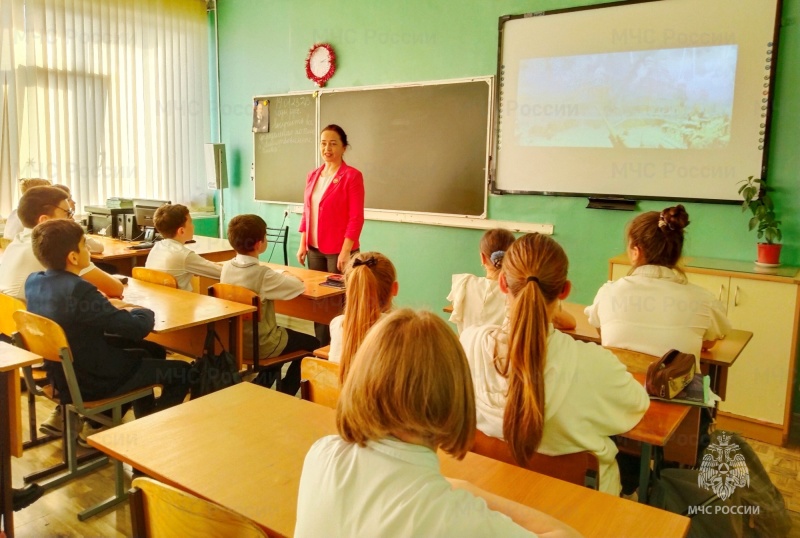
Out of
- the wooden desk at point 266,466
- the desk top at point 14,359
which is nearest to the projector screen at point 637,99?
the wooden desk at point 266,466

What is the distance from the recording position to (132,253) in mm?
4617

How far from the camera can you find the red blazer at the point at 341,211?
4250 mm

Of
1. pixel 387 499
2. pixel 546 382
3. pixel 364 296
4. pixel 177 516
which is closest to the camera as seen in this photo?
pixel 387 499

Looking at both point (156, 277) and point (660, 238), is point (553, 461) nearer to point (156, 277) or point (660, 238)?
point (660, 238)

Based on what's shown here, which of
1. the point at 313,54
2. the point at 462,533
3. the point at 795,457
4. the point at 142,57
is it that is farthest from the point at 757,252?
the point at 142,57

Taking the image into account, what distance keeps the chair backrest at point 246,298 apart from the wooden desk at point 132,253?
3.70ft

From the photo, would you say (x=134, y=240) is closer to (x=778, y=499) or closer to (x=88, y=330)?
(x=88, y=330)

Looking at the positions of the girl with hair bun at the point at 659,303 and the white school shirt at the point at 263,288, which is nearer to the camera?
the girl with hair bun at the point at 659,303

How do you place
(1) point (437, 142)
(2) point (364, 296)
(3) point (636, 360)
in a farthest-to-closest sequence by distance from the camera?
(1) point (437, 142) → (3) point (636, 360) → (2) point (364, 296)

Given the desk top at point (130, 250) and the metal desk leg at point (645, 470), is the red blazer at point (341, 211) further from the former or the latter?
the metal desk leg at point (645, 470)

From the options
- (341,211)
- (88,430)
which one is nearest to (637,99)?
(341,211)

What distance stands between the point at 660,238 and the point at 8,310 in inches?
112

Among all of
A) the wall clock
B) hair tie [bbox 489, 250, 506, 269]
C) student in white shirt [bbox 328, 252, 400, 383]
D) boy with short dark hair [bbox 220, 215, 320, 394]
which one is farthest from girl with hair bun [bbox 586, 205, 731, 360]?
the wall clock

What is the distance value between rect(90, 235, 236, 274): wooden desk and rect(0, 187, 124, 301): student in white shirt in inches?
39.7
